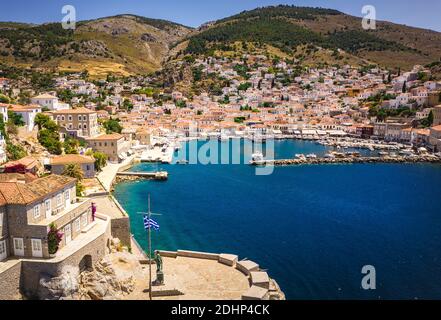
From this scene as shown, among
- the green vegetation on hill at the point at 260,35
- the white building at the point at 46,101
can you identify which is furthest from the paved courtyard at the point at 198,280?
the green vegetation on hill at the point at 260,35

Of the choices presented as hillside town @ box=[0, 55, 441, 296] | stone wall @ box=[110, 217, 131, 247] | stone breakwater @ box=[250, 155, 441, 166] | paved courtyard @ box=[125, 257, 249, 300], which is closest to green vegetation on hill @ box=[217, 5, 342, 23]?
hillside town @ box=[0, 55, 441, 296]

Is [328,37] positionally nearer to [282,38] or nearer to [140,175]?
[282,38]

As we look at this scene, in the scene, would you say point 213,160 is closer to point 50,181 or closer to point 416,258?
point 416,258

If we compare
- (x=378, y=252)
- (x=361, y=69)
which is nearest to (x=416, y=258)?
(x=378, y=252)

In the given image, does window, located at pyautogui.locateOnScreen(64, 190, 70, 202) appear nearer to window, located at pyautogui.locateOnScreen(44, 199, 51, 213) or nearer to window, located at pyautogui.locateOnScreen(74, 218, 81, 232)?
window, located at pyautogui.locateOnScreen(74, 218, 81, 232)

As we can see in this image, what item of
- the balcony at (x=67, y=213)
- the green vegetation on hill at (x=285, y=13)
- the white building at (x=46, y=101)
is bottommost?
the balcony at (x=67, y=213)

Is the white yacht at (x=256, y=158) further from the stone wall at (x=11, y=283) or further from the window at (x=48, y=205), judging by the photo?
the stone wall at (x=11, y=283)

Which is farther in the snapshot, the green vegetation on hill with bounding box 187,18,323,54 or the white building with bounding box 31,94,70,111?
the green vegetation on hill with bounding box 187,18,323,54
